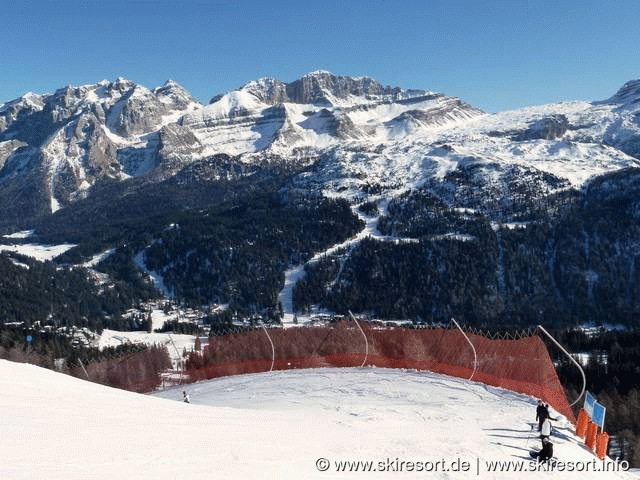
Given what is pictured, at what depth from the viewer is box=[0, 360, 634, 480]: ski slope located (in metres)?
16.2

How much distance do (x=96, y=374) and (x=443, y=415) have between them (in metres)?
51.0

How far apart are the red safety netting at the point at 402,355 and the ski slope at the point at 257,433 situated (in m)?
3.00

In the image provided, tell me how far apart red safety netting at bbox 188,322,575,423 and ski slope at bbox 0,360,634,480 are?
3.00 m

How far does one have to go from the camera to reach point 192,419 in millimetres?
23125

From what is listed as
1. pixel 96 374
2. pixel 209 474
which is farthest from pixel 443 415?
pixel 96 374

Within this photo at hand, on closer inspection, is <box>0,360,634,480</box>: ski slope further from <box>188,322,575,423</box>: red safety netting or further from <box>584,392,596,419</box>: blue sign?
<box>188,322,575,423</box>: red safety netting

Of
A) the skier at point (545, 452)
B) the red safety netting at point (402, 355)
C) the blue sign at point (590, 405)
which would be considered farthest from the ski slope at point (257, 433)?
the red safety netting at point (402, 355)

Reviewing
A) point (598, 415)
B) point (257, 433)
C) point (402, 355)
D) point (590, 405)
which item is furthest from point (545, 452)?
point (402, 355)

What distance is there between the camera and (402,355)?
45.5 m

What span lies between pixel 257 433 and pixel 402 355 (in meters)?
25.4

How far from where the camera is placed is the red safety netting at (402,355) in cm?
3591

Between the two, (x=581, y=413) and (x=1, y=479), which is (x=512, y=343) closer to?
(x=581, y=413)

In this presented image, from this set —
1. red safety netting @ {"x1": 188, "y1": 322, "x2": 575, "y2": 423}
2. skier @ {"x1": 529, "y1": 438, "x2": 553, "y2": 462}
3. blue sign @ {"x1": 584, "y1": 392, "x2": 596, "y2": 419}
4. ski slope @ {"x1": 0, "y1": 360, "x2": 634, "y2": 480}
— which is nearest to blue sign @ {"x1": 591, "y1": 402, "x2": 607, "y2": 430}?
blue sign @ {"x1": 584, "y1": 392, "x2": 596, "y2": 419}

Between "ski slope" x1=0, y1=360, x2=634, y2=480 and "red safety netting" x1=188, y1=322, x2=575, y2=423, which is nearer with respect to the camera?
"ski slope" x1=0, y1=360, x2=634, y2=480
